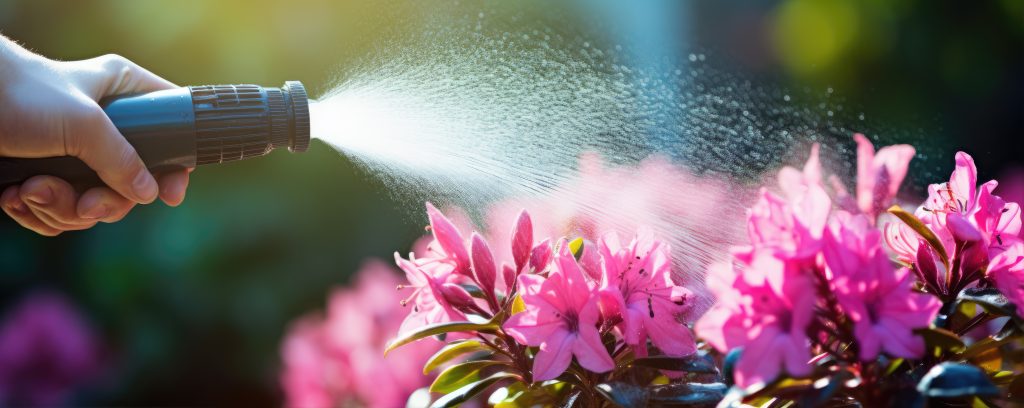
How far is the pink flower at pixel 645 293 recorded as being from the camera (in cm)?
102

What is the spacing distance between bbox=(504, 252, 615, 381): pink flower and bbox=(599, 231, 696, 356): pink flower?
33 mm

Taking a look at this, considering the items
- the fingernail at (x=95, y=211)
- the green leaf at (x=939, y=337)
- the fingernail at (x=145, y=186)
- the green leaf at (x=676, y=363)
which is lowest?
the fingernail at (x=95, y=211)

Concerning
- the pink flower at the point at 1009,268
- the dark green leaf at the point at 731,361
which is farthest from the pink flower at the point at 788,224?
the pink flower at the point at 1009,268

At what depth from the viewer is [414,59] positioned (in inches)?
64.4

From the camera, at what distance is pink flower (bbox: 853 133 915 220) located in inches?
42.6

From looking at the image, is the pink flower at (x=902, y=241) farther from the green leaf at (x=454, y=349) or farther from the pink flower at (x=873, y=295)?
the green leaf at (x=454, y=349)

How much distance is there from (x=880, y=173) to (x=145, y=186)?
1055 mm

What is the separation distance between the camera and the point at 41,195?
1.45 meters

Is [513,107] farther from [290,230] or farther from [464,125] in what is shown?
[290,230]

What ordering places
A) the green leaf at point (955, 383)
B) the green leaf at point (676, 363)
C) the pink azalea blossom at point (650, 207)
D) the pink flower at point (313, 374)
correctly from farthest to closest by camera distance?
1. the pink flower at point (313, 374)
2. the pink azalea blossom at point (650, 207)
3. the green leaf at point (676, 363)
4. the green leaf at point (955, 383)

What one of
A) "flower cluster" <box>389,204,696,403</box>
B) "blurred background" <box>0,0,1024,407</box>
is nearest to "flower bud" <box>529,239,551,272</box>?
"flower cluster" <box>389,204,696,403</box>

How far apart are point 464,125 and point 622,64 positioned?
43 centimetres

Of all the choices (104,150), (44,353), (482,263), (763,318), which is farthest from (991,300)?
(44,353)

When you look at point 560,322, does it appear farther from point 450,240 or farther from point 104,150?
point 104,150
